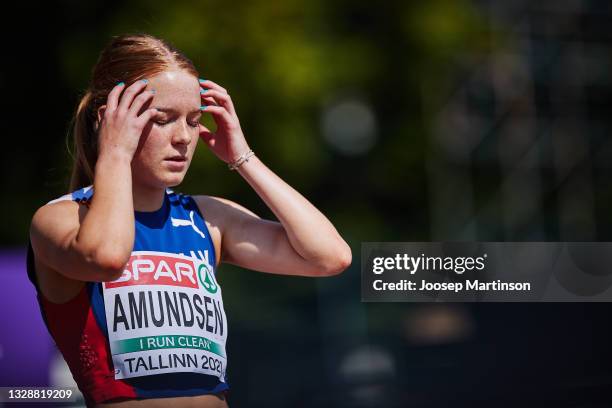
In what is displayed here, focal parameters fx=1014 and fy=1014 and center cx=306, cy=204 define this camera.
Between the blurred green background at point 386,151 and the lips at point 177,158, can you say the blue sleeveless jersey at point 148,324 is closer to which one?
the lips at point 177,158

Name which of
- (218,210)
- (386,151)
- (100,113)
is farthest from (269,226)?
(386,151)

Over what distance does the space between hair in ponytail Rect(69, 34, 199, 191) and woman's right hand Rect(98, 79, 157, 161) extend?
2.9 inches

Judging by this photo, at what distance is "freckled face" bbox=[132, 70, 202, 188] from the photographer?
7.09 ft

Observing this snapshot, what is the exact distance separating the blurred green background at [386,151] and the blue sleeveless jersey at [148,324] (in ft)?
2.55

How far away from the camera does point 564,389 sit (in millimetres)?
3984

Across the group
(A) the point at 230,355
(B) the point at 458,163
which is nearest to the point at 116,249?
(A) the point at 230,355

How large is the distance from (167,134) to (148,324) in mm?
409

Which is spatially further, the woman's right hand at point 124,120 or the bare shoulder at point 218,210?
the bare shoulder at point 218,210

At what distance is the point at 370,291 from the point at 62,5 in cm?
360

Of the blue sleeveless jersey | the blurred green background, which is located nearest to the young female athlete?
the blue sleeveless jersey

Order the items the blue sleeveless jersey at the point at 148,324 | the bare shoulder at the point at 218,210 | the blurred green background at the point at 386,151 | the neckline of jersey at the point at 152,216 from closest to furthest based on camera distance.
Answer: the blue sleeveless jersey at the point at 148,324, the neckline of jersey at the point at 152,216, the bare shoulder at the point at 218,210, the blurred green background at the point at 386,151

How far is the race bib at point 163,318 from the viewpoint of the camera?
84.3 inches

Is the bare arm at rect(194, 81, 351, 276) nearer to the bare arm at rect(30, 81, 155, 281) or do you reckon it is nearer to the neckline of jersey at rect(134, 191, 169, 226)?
the neckline of jersey at rect(134, 191, 169, 226)

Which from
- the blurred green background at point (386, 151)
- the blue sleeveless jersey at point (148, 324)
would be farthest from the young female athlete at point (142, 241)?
the blurred green background at point (386, 151)
